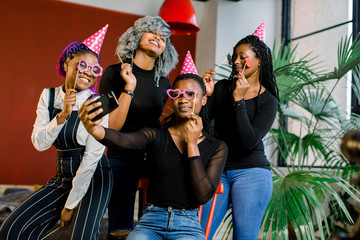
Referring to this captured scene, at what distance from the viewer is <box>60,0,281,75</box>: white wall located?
5.00m

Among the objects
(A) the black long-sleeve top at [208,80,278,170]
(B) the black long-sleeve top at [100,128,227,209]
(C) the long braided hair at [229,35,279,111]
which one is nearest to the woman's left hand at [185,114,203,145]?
(B) the black long-sleeve top at [100,128,227,209]

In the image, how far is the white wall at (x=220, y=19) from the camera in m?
5.00

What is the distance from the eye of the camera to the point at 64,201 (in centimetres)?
156

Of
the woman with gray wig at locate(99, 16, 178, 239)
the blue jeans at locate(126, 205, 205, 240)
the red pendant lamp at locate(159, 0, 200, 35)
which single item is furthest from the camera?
the red pendant lamp at locate(159, 0, 200, 35)

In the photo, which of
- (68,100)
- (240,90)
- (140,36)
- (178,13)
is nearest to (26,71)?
(178,13)

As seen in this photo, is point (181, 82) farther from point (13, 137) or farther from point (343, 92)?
point (13, 137)

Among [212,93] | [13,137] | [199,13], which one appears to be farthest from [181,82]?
[199,13]

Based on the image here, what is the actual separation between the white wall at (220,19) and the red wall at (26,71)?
19.3 inches

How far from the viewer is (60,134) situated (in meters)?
1.59

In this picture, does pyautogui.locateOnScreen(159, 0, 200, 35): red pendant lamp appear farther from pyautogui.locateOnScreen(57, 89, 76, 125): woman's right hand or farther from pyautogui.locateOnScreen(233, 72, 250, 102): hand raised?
pyautogui.locateOnScreen(57, 89, 76, 125): woman's right hand

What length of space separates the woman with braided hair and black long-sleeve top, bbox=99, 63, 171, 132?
0.86ft

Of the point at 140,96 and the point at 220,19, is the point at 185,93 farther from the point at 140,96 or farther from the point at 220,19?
the point at 220,19

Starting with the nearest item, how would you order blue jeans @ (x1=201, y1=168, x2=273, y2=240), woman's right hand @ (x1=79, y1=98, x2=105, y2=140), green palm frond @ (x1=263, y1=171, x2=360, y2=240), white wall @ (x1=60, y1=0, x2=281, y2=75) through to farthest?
1. woman's right hand @ (x1=79, y1=98, x2=105, y2=140)
2. blue jeans @ (x1=201, y1=168, x2=273, y2=240)
3. green palm frond @ (x1=263, y1=171, x2=360, y2=240)
4. white wall @ (x1=60, y1=0, x2=281, y2=75)

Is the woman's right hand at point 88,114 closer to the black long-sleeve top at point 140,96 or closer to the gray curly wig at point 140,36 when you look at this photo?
the black long-sleeve top at point 140,96
